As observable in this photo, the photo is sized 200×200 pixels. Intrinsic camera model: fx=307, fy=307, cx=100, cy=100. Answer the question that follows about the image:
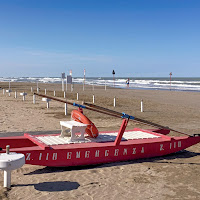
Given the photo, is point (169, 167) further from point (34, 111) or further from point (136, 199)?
point (34, 111)

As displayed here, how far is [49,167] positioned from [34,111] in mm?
12430

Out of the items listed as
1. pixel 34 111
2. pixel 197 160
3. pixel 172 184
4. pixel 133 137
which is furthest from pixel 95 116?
pixel 172 184

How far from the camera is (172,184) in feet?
24.2

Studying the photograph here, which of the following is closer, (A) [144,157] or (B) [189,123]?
(A) [144,157]

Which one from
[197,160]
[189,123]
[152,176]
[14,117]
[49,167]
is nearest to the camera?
[152,176]

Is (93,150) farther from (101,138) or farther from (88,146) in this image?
(101,138)

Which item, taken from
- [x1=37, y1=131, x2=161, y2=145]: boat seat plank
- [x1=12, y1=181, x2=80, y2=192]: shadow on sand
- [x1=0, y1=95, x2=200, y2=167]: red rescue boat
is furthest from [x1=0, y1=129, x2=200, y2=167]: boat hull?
[x1=12, y1=181, x2=80, y2=192]: shadow on sand

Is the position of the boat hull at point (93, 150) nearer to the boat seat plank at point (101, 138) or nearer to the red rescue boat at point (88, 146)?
the red rescue boat at point (88, 146)

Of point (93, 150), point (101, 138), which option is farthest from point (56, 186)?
point (101, 138)

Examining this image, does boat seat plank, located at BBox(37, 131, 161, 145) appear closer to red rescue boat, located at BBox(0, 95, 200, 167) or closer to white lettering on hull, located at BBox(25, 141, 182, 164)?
red rescue boat, located at BBox(0, 95, 200, 167)

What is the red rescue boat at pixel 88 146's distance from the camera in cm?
808

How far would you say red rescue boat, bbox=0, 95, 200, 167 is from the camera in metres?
8.08

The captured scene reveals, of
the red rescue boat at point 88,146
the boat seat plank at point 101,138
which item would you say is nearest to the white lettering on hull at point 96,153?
the red rescue boat at point 88,146

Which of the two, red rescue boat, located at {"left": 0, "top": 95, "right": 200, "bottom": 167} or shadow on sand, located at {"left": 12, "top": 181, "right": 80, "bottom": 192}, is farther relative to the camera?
red rescue boat, located at {"left": 0, "top": 95, "right": 200, "bottom": 167}
